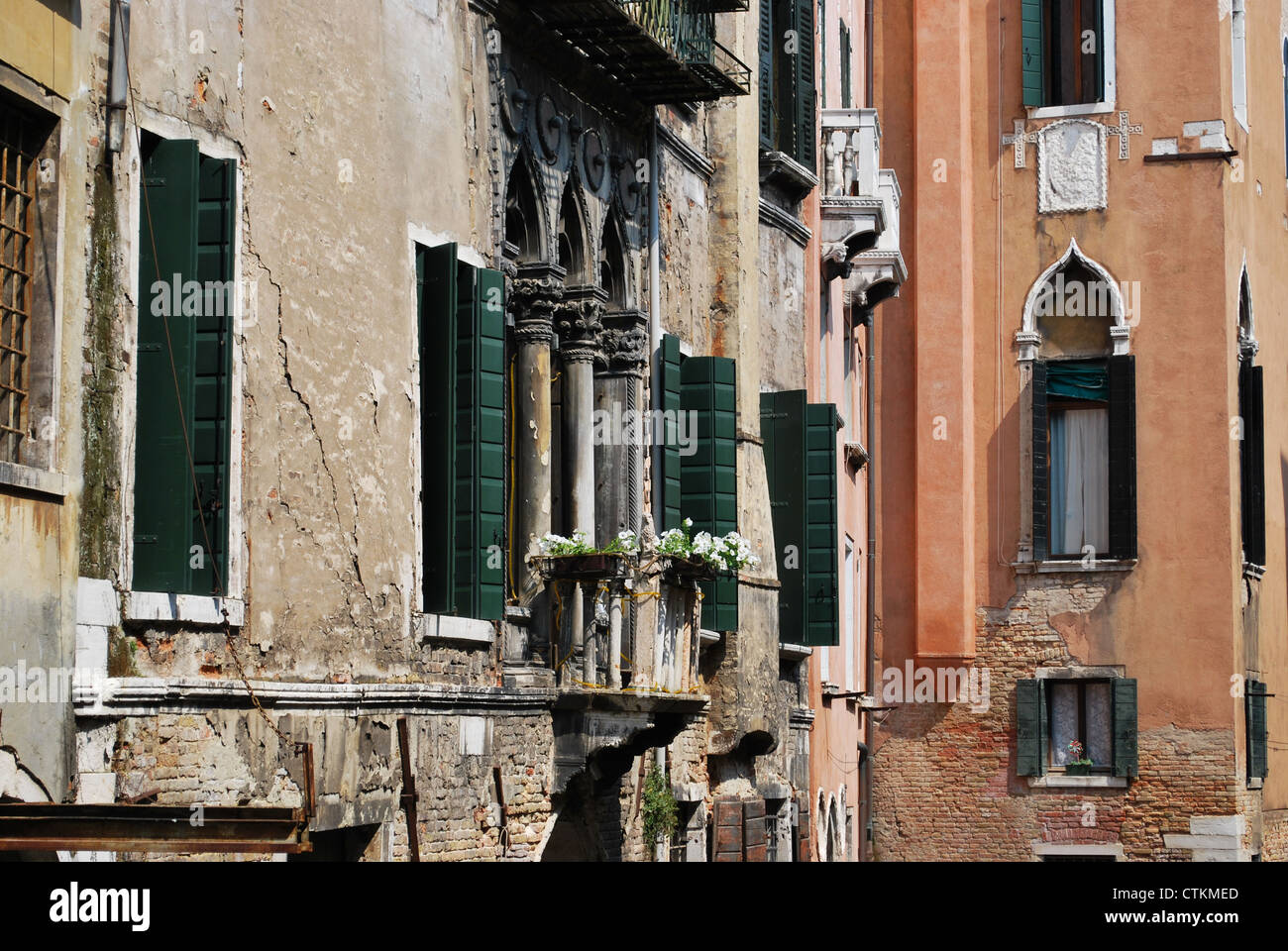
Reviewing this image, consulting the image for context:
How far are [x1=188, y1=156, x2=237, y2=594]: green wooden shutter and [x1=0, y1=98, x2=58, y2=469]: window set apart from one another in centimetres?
92

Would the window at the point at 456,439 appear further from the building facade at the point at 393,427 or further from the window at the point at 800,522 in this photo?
the window at the point at 800,522

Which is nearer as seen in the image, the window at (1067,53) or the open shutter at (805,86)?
the open shutter at (805,86)

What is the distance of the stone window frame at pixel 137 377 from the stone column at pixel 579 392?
5127mm

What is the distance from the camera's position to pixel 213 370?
10.2 metres

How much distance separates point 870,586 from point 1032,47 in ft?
25.3

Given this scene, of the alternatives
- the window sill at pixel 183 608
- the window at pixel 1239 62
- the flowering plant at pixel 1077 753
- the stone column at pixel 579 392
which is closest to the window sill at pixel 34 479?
the window sill at pixel 183 608

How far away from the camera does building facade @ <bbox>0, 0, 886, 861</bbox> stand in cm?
945

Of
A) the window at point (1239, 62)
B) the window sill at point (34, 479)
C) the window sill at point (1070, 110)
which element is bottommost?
the window sill at point (34, 479)

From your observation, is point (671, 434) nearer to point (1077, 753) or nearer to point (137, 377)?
point (137, 377)

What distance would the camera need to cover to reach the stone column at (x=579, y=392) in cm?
1573

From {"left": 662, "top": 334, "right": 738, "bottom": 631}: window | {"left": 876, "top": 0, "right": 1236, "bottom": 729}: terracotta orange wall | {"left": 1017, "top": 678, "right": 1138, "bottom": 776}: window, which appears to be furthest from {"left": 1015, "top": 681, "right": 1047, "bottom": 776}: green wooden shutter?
{"left": 662, "top": 334, "right": 738, "bottom": 631}: window

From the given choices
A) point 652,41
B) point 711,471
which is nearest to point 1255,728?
point 711,471

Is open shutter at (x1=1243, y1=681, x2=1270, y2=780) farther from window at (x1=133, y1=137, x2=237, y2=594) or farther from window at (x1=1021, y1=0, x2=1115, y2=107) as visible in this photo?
window at (x1=133, y1=137, x2=237, y2=594)

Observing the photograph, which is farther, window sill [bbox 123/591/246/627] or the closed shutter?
the closed shutter
